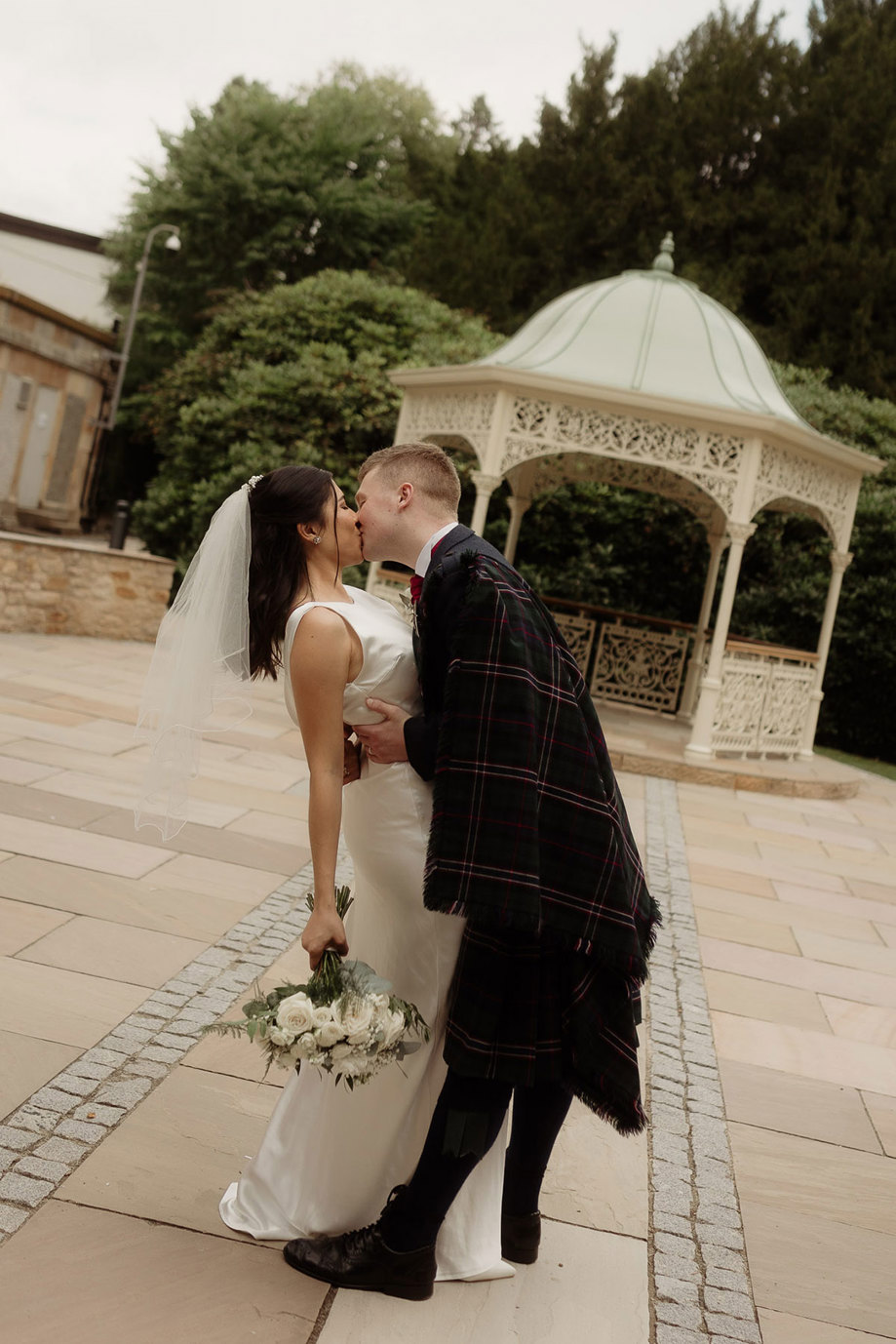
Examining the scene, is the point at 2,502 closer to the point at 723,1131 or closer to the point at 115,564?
the point at 115,564

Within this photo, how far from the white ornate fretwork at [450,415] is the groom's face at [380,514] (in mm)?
8399

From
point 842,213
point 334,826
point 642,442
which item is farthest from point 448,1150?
point 842,213

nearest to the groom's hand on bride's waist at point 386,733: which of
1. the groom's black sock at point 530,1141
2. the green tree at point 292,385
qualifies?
the groom's black sock at point 530,1141

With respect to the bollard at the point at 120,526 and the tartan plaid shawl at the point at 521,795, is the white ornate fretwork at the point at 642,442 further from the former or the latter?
the tartan plaid shawl at the point at 521,795

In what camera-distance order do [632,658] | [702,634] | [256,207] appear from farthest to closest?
1. [256,207]
2. [632,658]
3. [702,634]

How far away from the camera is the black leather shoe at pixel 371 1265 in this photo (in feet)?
7.92

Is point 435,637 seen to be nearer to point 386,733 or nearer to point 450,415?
point 386,733

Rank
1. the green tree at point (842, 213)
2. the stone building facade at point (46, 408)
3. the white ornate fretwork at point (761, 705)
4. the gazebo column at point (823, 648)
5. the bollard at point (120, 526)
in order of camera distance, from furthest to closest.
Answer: the stone building facade at point (46, 408) → the green tree at point (842, 213) → the bollard at point (120, 526) → the gazebo column at point (823, 648) → the white ornate fretwork at point (761, 705)

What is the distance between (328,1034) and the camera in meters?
2.21

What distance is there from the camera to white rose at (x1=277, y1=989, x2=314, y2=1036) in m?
2.23

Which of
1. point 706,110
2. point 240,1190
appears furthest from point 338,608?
point 706,110

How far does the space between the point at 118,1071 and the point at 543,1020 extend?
1.48 m

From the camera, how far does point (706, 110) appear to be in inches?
938

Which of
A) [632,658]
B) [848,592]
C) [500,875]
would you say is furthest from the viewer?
[848,592]
